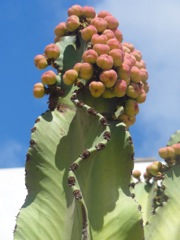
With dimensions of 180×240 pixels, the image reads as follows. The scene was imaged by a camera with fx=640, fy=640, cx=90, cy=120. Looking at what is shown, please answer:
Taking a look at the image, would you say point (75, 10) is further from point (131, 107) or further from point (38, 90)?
point (131, 107)

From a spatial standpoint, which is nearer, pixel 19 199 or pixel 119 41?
pixel 119 41

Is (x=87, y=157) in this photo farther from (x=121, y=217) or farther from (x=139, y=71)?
(x=139, y=71)

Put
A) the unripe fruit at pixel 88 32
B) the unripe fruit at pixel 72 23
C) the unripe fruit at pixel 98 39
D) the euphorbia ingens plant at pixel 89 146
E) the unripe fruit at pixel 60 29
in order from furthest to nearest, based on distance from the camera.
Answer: the unripe fruit at pixel 60 29 < the unripe fruit at pixel 72 23 < the unripe fruit at pixel 88 32 < the unripe fruit at pixel 98 39 < the euphorbia ingens plant at pixel 89 146

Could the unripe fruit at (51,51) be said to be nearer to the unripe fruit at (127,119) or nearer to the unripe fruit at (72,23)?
the unripe fruit at (72,23)

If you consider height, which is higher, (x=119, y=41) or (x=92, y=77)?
(x=119, y=41)

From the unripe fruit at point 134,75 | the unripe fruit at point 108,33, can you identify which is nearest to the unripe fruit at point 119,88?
the unripe fruit at point 134,75

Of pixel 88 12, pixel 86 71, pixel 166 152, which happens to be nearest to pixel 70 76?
pixel 86 71

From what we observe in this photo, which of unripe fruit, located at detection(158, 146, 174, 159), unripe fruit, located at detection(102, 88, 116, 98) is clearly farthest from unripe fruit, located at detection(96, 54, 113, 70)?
unripe fruit, located at detection(158, 146, 174, 159)

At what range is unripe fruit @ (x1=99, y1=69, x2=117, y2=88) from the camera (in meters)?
2.91

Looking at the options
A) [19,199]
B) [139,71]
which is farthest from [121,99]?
[19,199]

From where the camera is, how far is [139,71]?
3.12 m

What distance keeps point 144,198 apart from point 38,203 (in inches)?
48.7

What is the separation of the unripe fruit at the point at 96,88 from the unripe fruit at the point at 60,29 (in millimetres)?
576

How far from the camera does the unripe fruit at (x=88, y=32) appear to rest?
10.3ft
